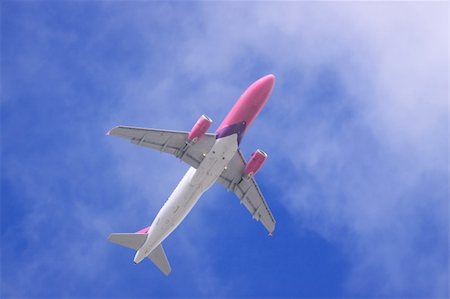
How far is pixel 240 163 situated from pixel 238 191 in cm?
372

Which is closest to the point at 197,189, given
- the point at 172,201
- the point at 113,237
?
the point at 172,201

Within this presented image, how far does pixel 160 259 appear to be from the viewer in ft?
264

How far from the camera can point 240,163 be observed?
7619cm

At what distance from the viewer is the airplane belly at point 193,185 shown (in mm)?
69312

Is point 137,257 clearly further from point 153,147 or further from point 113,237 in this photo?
point 153,147

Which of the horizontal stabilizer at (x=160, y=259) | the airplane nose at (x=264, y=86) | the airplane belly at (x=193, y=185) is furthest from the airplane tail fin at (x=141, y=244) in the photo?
the airplane nose at (x=264, y=86)

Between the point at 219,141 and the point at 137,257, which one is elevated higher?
the point at 219,141

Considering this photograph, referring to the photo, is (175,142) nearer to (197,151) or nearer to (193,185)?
(197,151)

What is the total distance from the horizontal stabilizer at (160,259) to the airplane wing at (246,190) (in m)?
11.6

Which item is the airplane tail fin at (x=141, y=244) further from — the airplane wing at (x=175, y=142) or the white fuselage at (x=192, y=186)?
the airplane wing at (x=175, y=142)

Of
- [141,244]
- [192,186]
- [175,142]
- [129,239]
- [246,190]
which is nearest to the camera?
[192,186]

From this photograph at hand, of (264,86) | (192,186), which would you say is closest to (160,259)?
(192,186)

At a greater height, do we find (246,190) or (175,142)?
(175,142)

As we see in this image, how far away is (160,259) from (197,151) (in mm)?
16970
